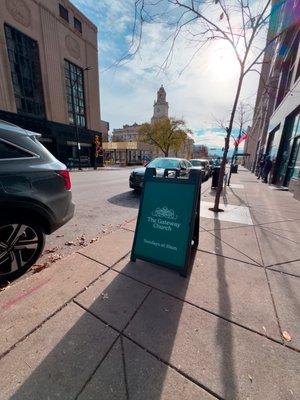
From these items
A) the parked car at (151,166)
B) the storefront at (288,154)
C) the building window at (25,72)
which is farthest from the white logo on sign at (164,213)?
the building window at (25,72)

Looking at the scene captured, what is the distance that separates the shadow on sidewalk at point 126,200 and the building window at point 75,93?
2333 centimetres

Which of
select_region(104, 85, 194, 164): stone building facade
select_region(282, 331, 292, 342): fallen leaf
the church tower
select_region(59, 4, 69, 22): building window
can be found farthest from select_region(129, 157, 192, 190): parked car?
the church tower

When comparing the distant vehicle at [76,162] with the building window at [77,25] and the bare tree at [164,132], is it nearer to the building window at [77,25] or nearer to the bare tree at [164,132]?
the building window at [77,25]

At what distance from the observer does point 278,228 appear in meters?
4.98

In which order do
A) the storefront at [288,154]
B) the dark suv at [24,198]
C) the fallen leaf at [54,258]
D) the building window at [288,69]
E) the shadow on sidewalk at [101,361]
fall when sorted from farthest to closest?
the building window at [288,69], the storefront at [288,154], the fallen leaf at [54,258], the dark suv at [24,198], the shadow on sidewalk at [101,361]

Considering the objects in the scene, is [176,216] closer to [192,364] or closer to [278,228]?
[192,364]

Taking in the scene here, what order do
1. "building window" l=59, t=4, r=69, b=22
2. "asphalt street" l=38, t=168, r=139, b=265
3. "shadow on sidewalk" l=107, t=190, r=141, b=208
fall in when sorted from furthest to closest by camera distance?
"building window" l=59, t=4, r=69, b=22 < "shadow on sidewalk" l=107, t=190, r=141, b=208 < "asphalt street" l=38, t=168, r=139, b=265

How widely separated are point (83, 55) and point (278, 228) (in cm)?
3651

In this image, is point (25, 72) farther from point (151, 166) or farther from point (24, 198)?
point (24, 198)

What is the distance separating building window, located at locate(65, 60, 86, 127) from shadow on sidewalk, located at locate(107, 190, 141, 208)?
2333 cm

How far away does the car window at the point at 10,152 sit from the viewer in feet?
8.54

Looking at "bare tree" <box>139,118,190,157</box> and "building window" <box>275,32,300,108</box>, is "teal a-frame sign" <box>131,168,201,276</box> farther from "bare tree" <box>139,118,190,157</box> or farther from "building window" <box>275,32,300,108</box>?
"bare tree" <box>139,118,190,157</box>

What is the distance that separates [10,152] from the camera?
2.68m

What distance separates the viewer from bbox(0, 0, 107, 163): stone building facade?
866 inches
